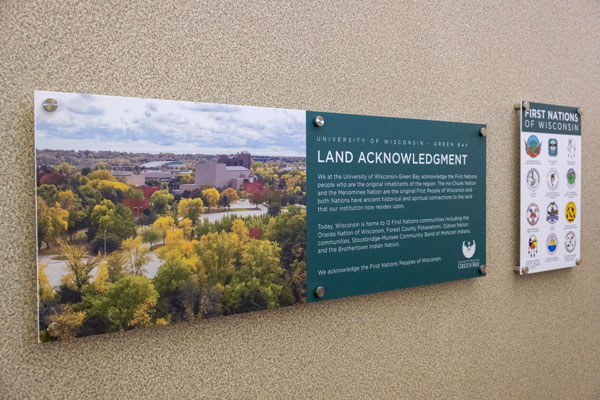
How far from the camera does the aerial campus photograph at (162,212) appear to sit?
120cm

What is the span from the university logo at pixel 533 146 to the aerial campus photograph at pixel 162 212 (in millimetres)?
1202

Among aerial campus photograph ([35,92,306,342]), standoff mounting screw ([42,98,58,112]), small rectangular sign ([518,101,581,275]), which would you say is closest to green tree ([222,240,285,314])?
aerial campus photograph ([35,92,306,342])

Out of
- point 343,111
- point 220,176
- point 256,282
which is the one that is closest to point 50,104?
point 220,176

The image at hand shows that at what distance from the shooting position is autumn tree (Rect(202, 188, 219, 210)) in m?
1.40

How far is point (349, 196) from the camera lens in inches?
65.5

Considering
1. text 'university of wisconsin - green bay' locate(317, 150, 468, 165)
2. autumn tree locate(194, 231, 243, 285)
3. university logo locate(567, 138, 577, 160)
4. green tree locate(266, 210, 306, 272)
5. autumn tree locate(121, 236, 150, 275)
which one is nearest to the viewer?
autumn tree locate(121, 236, 150, 275)

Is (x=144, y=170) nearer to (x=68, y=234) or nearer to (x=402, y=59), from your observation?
(x=68, y=234)

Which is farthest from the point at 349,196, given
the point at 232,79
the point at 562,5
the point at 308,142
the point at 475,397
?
the point at 562,5

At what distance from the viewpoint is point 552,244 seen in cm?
236

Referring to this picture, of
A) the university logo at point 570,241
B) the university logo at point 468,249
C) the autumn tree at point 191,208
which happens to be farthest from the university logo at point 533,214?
the autumn tree at point 191,208

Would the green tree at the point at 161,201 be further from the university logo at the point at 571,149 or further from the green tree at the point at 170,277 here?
the university logo at the point at 571,149

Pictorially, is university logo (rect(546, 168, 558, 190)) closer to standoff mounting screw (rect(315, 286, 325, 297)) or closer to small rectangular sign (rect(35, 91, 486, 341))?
small rectangular sign (rect(35, 91, 486, 341))

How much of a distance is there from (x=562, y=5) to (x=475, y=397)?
183 cm

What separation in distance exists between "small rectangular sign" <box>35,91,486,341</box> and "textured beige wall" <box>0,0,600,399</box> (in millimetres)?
74
